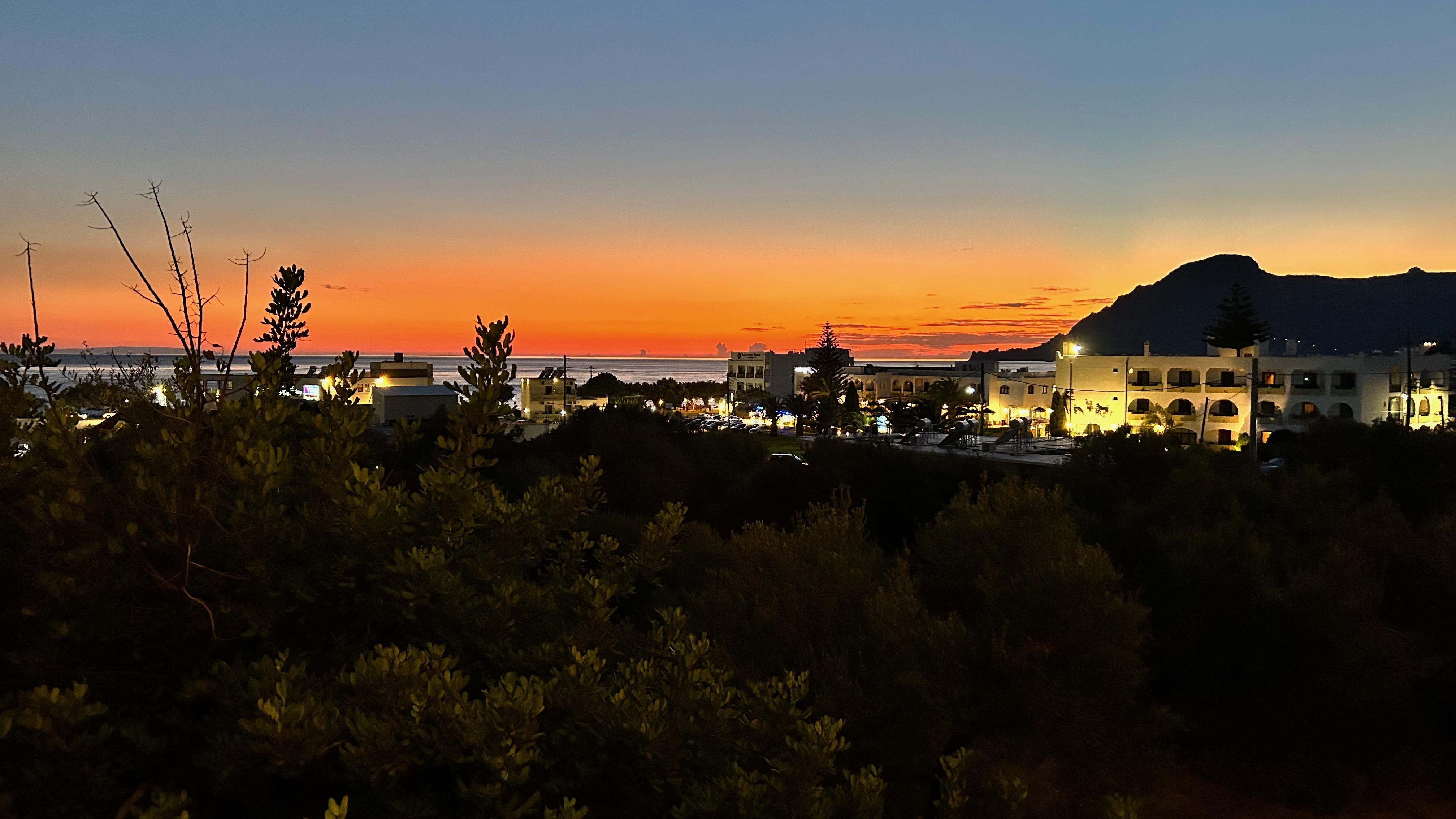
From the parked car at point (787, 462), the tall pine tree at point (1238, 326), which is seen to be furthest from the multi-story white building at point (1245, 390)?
the parked car at point (787, 462)

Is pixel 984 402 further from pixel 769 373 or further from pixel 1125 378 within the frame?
pixel 769 373

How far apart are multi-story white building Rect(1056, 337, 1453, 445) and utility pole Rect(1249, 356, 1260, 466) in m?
0.14

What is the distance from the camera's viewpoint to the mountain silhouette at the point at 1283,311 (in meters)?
129

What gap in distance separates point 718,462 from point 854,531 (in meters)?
13.0

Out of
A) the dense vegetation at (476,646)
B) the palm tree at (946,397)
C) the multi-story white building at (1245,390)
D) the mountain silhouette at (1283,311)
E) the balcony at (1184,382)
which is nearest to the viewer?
the dense vegetation at (476,646)

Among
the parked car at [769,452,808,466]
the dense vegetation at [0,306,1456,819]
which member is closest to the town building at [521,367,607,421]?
the parked car at [769,452,808,466]

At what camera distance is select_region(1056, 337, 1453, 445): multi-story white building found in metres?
46.2

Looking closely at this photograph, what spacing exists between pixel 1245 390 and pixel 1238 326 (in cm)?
1188

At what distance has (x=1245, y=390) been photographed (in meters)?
48.2

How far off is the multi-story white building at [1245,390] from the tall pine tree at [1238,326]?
5299mm

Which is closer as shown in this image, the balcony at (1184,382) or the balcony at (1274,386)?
the balcony at (1274,386)

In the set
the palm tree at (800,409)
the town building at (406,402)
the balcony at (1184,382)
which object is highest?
the balcony at (1184,382)

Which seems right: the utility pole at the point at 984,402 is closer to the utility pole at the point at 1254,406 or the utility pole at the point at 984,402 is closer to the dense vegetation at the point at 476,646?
the utility pole at the point at 1254,406

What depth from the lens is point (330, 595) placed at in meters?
3.70
